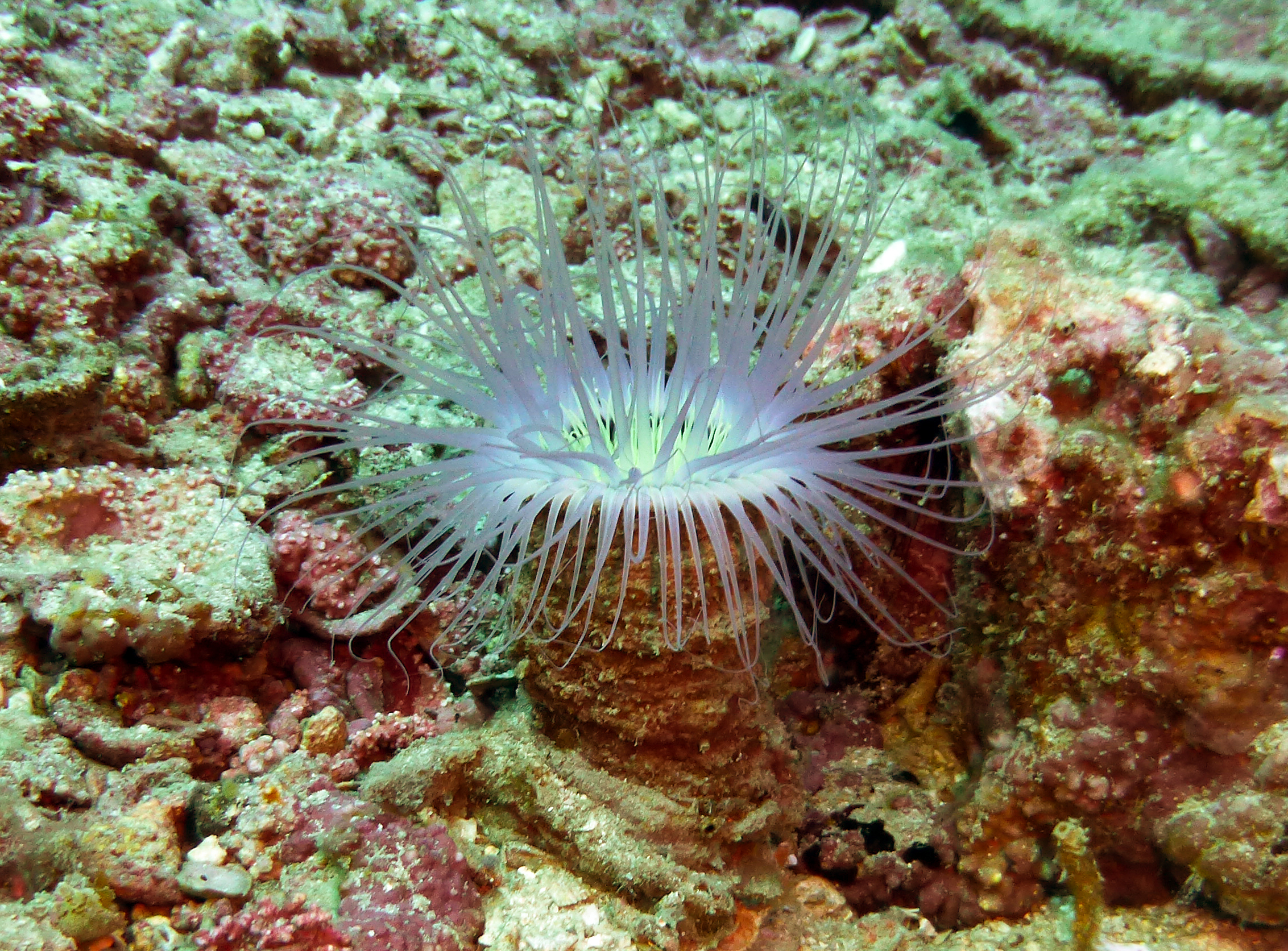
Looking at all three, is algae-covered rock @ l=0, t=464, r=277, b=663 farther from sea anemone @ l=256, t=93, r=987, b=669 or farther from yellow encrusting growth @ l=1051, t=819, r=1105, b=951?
yellow encrusting growth @ l=1051, t=819, r=1105, b=951

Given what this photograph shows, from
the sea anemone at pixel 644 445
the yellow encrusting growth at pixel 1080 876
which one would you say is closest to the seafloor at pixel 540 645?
the yellow encrusting growth at pixel 1080 876

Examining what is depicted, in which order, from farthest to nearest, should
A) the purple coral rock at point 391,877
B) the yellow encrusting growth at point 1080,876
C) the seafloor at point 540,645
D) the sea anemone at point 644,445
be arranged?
the yellow encrusting growth at point 1080,876
the sea anemone at point 644,445
the seafloor at point 540,645
the purple coral rock at point 391,877

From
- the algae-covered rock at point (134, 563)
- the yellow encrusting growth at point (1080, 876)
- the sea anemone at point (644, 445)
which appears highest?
the sea anemone at point (644, 445)

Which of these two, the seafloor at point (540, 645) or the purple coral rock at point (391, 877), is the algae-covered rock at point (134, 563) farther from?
the purple coral rock at point (391, 877)

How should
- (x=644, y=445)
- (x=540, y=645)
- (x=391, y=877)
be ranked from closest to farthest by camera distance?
(x=391, y=877), (x=540, y=645), (x=644, y=445)

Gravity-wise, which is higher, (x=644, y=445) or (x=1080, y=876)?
(x=644, y=445)

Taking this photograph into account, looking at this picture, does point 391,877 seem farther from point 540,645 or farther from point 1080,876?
point 1080,876

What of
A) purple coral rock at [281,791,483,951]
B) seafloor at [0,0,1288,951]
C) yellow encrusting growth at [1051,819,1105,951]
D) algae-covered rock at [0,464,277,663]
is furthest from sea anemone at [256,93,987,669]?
yellow encrusting growth at [1051,819,1105,951]

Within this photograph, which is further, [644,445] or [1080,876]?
[644,445]

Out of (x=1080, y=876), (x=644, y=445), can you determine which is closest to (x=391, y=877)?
(x=644, y=445)
